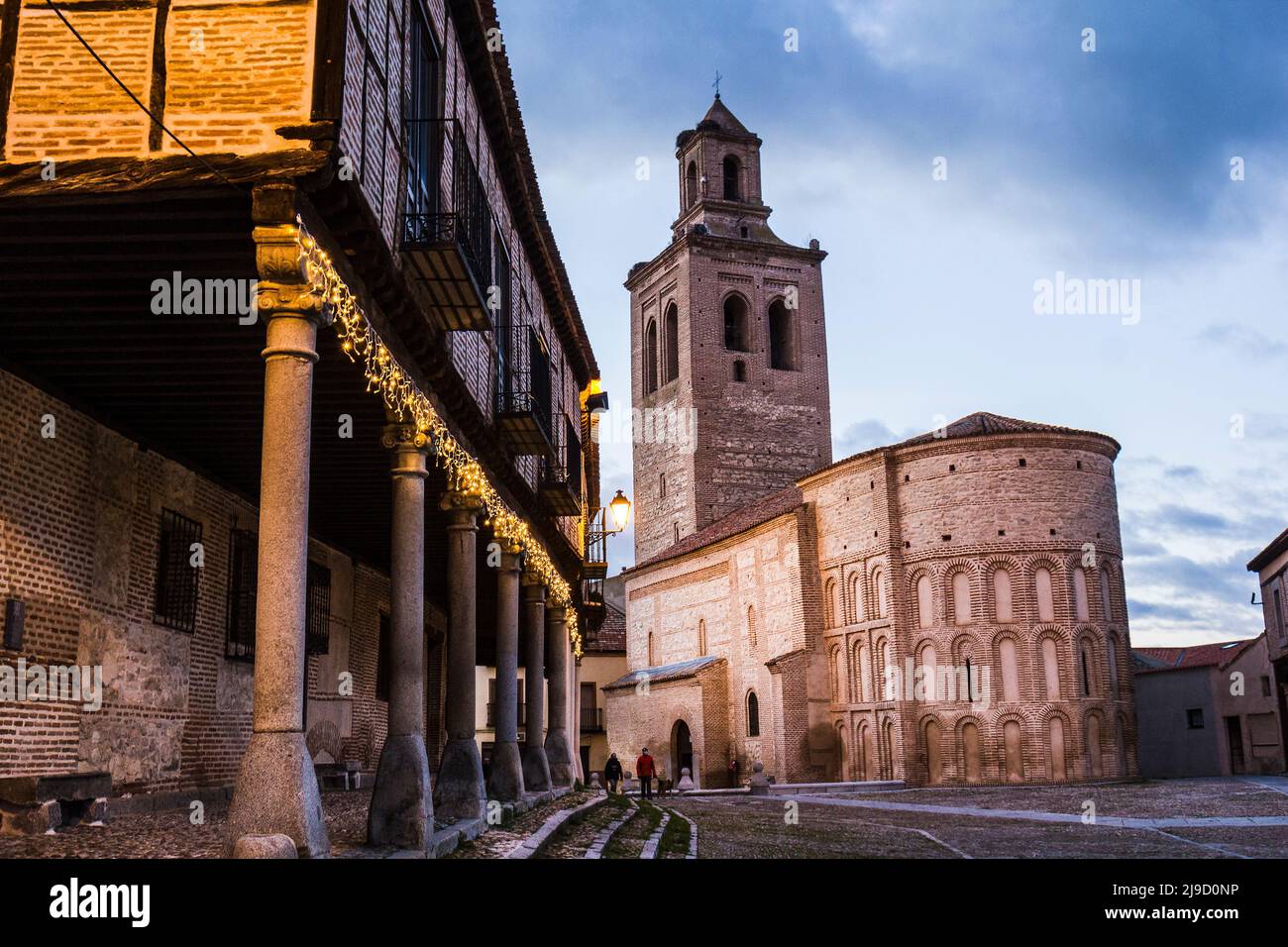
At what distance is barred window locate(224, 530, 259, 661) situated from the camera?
Answer: 13461mm

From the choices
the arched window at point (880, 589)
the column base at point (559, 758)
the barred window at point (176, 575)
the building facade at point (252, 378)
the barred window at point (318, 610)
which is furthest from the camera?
the arched window at point (880, 589)

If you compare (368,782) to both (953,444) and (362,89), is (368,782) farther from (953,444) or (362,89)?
(953,444)

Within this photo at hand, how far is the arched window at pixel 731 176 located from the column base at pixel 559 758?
39.6 meters

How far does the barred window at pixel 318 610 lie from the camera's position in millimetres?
15578

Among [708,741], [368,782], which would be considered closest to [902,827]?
[368,782]

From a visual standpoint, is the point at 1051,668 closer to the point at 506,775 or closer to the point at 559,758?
the point at 559,758

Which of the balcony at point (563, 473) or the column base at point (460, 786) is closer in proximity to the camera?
the column base at point (460, 786)

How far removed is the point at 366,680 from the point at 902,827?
8.71 m

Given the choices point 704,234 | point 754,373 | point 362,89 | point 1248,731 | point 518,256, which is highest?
point 704,234

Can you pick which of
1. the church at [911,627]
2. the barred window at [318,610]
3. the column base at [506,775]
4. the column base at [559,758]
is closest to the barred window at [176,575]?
the barred window at [318,610]

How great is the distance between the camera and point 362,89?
8367 mm

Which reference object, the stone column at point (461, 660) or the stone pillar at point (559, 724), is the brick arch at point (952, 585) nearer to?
the stone pillar at point (559, 724)

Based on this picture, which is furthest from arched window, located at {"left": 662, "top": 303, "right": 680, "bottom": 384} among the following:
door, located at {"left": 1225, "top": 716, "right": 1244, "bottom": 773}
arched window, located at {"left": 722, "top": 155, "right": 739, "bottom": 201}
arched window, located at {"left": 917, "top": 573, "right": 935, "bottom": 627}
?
door, located at {"left": 1225, "top": 716, "right": 1244, "bottom": 773}

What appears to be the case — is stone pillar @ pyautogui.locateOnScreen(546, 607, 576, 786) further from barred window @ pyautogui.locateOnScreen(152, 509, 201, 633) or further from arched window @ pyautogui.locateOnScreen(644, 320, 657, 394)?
arched window @ pyautogui.locateOnScreen(644, 320, 657, 394)
